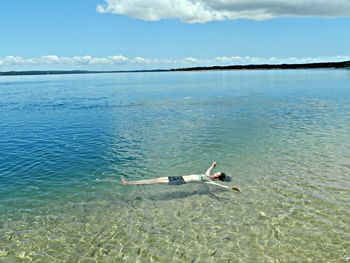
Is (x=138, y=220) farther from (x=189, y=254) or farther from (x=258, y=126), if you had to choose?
(x=258, y=126)

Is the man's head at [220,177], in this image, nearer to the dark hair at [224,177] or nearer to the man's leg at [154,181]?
the dark hair at [224,177]

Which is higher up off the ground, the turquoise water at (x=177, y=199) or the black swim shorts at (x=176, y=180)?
the black swim shorts at (x=176, y=180)

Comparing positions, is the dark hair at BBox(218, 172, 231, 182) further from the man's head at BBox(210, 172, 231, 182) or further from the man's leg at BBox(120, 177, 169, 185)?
the man's leg at BBox(120, 177, 169, 185)

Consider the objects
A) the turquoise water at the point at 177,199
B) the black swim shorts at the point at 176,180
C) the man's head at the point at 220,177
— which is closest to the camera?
the turquoise water at the point at 177,199

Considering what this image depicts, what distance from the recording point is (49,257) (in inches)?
511

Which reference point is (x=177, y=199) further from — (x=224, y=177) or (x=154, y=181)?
(x=224, y=177)

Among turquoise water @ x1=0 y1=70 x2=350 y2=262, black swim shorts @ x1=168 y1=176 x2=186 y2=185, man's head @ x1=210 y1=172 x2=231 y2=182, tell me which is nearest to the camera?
turquoise water @ x1=0 y1=70 x2=350 y2=262

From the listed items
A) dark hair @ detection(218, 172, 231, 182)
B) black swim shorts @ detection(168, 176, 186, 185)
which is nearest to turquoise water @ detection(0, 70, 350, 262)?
black swim shorts @ detection(168, 176, 186, 185)

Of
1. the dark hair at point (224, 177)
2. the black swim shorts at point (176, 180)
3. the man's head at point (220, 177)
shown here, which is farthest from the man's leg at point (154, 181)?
the dark hair at point (224, 177)

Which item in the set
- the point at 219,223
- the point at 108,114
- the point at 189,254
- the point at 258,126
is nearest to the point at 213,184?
the point at 219,223

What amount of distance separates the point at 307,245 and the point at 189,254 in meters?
4.71

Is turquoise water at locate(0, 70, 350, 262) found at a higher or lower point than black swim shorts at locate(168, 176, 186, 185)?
lower

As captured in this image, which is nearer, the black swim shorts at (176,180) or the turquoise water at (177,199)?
the turquoise water at (177,199)

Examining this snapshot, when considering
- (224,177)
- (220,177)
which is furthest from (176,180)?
(224,177)
